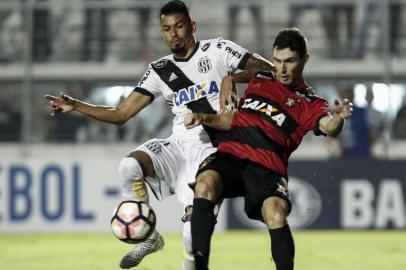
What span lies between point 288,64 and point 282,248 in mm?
1237

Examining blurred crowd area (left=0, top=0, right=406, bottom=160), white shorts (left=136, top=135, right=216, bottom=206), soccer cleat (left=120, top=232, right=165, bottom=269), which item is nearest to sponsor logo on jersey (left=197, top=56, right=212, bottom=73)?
white shorts (left=136, top=135, right=216, bottom=206)

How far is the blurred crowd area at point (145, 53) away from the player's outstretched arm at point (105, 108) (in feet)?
23.0

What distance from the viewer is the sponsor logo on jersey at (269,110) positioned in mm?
7328

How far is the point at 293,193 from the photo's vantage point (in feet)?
48.8

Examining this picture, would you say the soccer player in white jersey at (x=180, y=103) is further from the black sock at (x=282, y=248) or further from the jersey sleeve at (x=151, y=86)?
the black sock at (x=282, y=248)

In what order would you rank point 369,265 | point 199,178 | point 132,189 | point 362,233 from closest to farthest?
point 199,178 → point 132,189 → point 369,265 → point 362,233

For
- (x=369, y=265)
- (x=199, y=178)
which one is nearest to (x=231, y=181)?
(x=199, y=178)

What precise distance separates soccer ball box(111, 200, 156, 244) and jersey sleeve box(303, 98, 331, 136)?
1436 mm

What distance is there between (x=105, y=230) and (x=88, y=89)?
2149mm

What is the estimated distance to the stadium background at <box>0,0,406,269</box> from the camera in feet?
49.3

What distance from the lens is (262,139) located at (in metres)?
7.31

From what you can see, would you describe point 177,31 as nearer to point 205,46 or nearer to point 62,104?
point 205,46

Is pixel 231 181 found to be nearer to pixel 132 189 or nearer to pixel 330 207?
pixel 132 189

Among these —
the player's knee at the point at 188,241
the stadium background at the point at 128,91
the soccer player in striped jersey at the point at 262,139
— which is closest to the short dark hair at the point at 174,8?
the soccer player in striped jersey at the point at 262,139
